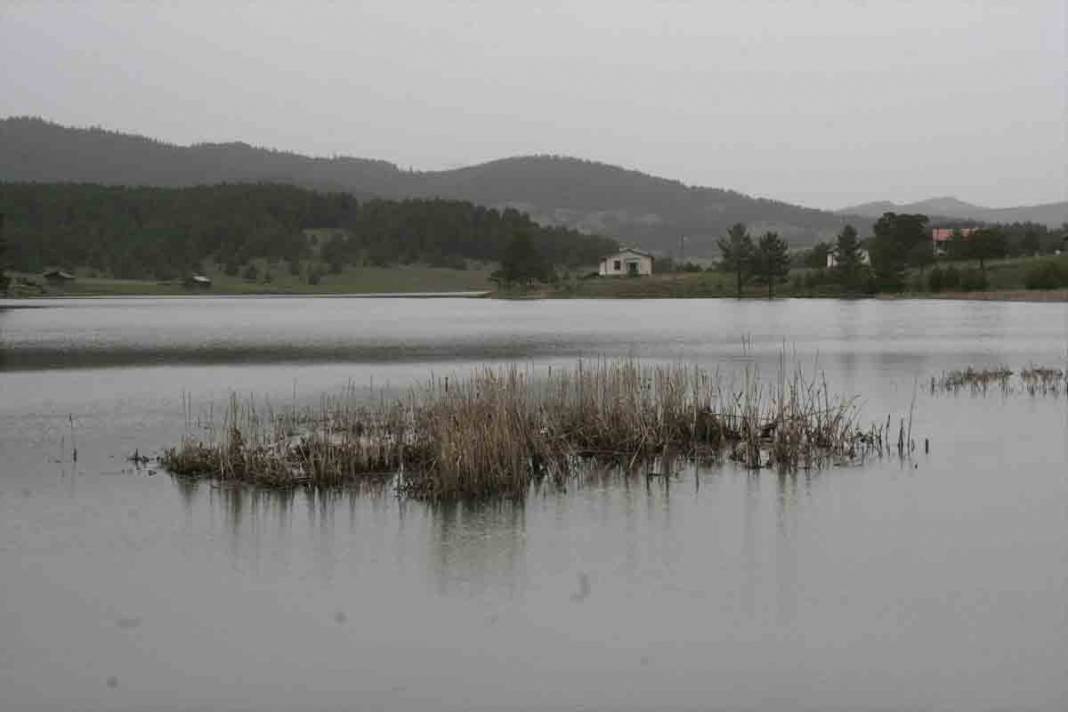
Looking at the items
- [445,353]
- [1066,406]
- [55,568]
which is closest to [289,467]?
[55,568]

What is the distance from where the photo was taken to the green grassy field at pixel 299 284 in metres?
139

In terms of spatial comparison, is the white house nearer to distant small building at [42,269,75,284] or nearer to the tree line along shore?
the tree line along shore

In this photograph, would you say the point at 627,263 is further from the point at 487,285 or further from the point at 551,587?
the point at 551,587

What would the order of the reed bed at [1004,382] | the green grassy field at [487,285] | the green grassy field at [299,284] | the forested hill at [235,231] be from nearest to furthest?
1. the reed bed at [1004,382]
2. the green grassy field at [487,285]
3. the green grassy field at [299,284]
4. the forested hill at [235,231]

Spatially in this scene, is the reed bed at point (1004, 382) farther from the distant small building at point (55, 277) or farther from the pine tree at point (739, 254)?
the distant small building at point (55, 277)

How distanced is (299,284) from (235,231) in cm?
2608

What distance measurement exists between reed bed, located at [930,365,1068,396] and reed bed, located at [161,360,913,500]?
847 centimetres

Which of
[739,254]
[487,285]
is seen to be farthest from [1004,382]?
[487,285]

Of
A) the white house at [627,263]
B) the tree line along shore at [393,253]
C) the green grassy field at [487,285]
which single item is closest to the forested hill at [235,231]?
the tree line along shore at [393,253]

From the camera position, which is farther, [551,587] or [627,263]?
[627,263]

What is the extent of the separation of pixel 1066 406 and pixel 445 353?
2065cm

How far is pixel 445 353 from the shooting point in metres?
37.9

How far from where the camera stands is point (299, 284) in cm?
14962

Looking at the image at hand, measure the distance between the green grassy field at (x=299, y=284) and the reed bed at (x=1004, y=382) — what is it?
121m
